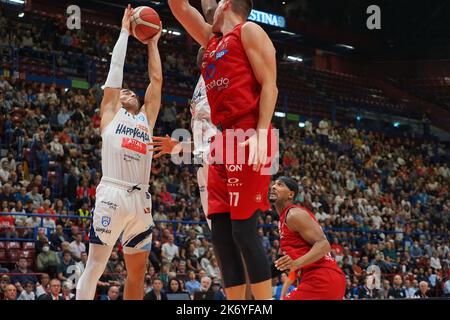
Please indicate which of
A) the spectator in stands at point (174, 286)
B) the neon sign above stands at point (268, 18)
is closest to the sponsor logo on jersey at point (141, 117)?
the spectator in stands at point (174, 286)

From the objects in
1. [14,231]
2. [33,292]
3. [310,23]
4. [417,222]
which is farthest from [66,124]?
[310,23]

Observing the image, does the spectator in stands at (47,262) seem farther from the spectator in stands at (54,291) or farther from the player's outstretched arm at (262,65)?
the player's outstretched arm at (262,65)

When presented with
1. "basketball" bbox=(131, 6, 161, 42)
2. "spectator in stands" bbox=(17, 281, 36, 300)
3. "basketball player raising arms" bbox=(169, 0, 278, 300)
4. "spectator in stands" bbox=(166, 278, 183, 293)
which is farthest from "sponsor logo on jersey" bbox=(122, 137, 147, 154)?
"spectator in stands" bbox=(166, 278, 183, 293)

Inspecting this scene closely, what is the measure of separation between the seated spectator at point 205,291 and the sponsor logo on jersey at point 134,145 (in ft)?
19.1

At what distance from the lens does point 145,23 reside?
616cm

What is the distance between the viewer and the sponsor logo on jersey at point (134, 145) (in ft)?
19.7

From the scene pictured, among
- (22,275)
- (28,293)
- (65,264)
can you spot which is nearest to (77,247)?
(65,264)

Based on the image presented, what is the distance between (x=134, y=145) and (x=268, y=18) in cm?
2278

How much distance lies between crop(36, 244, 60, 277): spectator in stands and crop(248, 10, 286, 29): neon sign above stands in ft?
56.2

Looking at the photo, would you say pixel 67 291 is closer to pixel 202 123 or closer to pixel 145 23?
pixel 202 123

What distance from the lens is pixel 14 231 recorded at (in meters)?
12.5

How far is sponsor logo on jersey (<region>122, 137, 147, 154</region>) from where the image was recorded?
6005 millimetres

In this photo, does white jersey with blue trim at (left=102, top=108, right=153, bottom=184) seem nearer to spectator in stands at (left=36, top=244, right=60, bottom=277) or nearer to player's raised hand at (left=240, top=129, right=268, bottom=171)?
player's raised hand at (left=240, top=129, right=268, bottom=171)

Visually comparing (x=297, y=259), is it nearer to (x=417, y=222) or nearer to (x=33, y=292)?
(x=33, y=292)
